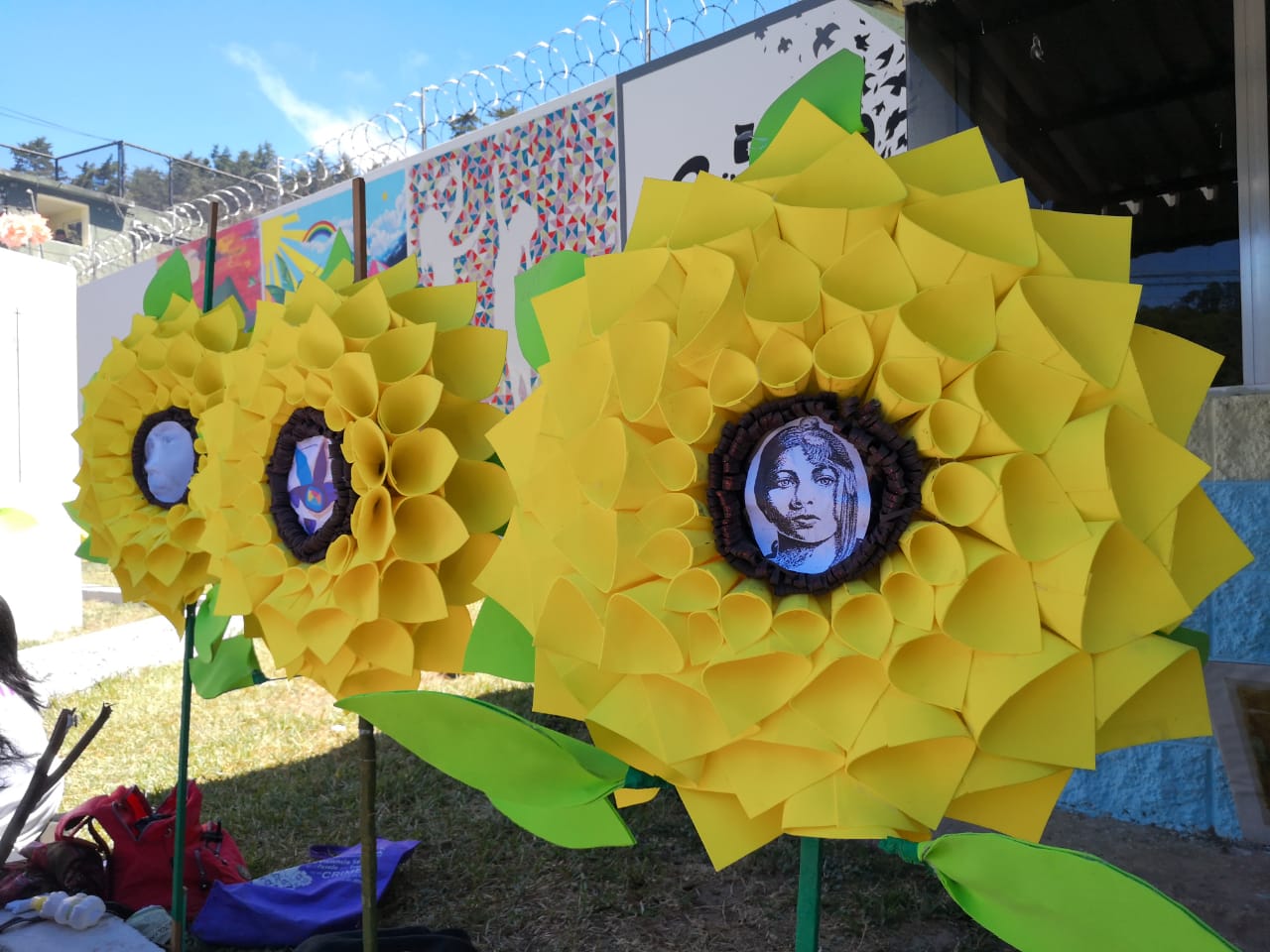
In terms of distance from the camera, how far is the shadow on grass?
2.06 metres

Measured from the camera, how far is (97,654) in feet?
16.5

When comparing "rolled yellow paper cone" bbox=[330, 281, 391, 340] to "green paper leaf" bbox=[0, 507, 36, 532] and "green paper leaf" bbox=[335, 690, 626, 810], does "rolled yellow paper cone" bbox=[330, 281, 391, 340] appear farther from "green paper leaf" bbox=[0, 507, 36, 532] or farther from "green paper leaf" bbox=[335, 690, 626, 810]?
"green paper leaf" bbox=[0, 507, 36, 532]

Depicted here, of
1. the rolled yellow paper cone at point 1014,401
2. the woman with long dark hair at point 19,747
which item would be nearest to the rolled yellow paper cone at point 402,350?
the rolled yellow paper cone at point 1014,401

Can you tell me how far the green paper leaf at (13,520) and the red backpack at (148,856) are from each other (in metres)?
0.67

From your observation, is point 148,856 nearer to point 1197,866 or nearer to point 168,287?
point 168,287

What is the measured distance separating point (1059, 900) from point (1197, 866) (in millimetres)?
2134

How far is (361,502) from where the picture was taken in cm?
85

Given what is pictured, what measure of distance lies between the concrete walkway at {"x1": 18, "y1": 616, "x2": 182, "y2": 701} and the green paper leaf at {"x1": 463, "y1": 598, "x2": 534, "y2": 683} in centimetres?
430

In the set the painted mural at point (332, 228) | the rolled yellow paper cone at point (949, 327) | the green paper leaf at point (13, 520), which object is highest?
the painted mural at point (332, 228)

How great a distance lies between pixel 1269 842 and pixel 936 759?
2.19 m

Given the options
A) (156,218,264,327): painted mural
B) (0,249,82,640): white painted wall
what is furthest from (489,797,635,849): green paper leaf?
(156,218,264,327): painted mural

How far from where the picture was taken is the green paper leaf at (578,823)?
1.84 ft

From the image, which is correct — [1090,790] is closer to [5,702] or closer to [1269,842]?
[1269,842]

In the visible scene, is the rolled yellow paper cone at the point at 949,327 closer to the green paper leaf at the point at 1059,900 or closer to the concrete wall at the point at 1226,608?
the green paper leaf at the point at 1059,900
